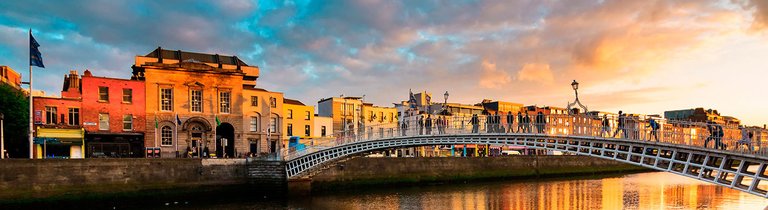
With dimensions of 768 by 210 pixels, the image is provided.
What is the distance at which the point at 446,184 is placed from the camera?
4450cm

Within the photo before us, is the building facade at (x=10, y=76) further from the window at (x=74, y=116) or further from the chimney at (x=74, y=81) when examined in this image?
the window at (x=74, y=116)

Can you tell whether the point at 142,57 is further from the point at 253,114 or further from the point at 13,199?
the point at 13,199

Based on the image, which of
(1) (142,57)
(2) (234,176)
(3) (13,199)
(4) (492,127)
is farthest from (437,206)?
(1) (142,57)

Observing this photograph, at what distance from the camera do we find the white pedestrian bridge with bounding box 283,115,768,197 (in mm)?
19297

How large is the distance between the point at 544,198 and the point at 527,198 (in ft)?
3.63

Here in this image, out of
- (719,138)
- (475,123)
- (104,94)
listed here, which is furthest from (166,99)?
(719,138)

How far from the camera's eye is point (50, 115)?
1497 inches

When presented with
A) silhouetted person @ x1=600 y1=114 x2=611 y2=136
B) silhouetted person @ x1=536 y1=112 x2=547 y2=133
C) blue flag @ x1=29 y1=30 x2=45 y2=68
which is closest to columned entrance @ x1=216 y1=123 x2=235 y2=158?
blue flag @ x1=29 y1=30 x2=45 y2=68

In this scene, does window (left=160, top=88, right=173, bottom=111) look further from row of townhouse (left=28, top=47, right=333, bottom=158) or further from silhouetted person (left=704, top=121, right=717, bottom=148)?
silhouetted person (left=704, top=121, right=717, bottom=148)

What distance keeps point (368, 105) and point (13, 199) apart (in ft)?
133

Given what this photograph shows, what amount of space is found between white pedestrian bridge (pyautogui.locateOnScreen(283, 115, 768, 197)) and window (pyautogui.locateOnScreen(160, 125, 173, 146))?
40.2 feet

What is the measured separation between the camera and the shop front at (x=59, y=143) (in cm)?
3728

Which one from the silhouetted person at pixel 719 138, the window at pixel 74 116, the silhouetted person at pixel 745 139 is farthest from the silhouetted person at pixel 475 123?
the window at pixel 74 116

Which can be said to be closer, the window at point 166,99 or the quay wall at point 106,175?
the quay wall at point 106,175
